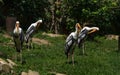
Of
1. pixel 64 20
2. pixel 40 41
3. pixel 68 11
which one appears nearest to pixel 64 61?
pixel 40 41

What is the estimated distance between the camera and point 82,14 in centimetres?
2736

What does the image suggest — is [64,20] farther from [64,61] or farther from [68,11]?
[64,61]

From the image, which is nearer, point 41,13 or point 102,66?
point 102,66

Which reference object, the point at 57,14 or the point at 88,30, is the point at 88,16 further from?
the point at 88,30

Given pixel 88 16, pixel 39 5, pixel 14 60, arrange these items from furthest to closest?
pixel 39 5
pixel 88 16
pixel 14 60

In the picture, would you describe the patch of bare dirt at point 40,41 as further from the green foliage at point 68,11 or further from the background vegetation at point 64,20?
the green foliage at point 68,11

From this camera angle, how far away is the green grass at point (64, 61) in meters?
15.4

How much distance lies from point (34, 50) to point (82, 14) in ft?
25.2

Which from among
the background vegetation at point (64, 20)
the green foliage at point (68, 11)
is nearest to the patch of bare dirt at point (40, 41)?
the background vegetation at point (64, 20)

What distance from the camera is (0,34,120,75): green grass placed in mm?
15422

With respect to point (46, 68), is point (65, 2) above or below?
above

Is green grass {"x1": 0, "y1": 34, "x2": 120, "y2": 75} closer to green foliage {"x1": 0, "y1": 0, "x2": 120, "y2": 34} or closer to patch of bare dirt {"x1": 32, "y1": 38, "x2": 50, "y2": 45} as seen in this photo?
patch of bare dirt {"x1": 32, "y1": 38, "x2": 50, "y2": 45}

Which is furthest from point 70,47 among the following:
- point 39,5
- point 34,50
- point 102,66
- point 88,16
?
point 39,5

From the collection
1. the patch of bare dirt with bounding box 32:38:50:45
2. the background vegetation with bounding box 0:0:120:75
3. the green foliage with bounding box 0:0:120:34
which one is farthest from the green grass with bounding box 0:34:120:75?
the green foliage with bounding box 0:0:120:34
